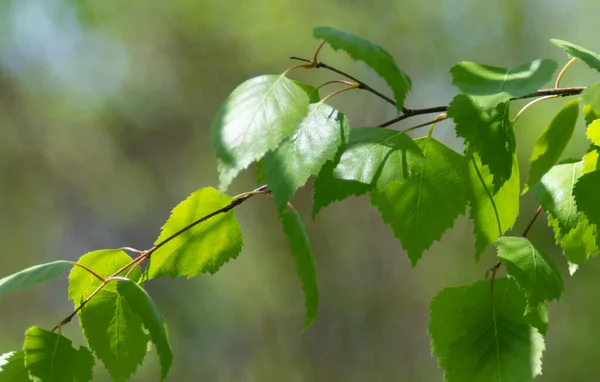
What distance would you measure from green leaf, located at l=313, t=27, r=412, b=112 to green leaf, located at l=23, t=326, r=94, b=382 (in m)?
0.23

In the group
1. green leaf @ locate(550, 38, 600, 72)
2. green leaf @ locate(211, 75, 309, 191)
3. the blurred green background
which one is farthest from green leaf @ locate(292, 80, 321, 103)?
the blurred green background

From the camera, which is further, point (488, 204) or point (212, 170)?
point (212, 170)

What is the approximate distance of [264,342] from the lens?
385 cm

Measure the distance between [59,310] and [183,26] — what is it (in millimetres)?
1839

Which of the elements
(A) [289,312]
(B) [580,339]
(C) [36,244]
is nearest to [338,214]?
(A) [289,312]

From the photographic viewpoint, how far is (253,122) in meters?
0.31

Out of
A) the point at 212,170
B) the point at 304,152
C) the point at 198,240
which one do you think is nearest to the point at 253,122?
the point at 304,152

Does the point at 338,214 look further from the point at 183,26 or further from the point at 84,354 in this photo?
the point at 84,354

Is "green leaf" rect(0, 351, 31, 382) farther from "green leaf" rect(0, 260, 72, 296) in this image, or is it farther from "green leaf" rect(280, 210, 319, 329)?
"green leaf" rect(280, 210, 319, 329)

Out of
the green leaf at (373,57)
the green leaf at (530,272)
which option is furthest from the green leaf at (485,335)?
the green leaf at (373,57)

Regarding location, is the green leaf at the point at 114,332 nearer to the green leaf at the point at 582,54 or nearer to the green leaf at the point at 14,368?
the green leaf at the point at 14,368

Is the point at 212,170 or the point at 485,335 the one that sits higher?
the point at 212,170

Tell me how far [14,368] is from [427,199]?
0.84 feet

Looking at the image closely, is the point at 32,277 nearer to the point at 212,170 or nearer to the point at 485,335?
the point at 485,335
